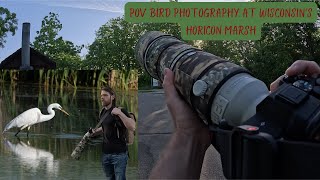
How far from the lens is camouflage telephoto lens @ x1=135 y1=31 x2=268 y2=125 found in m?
0.45

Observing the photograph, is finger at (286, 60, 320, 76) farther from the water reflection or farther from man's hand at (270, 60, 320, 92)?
the water reflection

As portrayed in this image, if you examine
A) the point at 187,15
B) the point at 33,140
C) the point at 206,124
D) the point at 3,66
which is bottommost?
the point at 33,140

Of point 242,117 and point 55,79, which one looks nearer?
point 242,117

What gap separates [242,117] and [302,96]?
0.25 feet

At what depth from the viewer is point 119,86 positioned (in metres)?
1.92

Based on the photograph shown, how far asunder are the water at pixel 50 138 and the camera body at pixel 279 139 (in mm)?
1577

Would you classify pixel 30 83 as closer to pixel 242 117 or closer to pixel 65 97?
pixel 65 97

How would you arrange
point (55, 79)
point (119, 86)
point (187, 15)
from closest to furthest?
point (187, 15) < point (119, 86) < point (55, 79)


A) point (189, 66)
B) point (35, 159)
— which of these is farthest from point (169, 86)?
point (35, 159)

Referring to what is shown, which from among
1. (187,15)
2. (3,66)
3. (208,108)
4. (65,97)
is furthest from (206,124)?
(65,97)

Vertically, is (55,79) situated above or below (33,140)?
above

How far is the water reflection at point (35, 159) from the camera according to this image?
212cm

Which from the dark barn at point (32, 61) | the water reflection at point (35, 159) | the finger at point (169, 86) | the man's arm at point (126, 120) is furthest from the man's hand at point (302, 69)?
the water reflection at point (35, 159)

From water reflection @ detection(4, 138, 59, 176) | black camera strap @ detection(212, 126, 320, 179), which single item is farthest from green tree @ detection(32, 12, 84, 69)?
black camera strap @ detection(212, 126, 320, 179)
